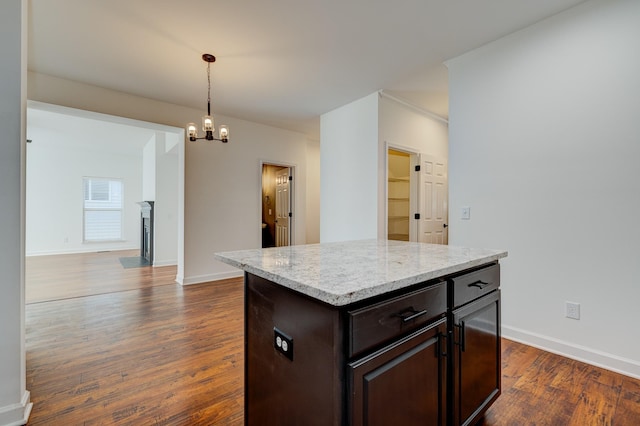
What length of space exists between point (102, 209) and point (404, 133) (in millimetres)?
8429

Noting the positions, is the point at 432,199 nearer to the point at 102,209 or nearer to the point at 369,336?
the point at 369,336

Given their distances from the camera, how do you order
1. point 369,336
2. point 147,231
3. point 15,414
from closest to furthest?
point 369,336
point 15,414
point 147,231

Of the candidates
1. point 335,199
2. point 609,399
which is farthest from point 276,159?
point 609,399

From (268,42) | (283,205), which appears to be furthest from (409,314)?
(283,205)

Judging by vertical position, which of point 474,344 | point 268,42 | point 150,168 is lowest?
point 474,344

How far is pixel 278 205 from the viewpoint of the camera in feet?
21.9

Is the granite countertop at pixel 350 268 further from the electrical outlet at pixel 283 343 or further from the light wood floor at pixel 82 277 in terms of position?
the light wood floor at pixel 82 277

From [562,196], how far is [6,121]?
12.3 ft

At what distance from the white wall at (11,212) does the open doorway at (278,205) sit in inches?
163

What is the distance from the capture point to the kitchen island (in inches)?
34.3

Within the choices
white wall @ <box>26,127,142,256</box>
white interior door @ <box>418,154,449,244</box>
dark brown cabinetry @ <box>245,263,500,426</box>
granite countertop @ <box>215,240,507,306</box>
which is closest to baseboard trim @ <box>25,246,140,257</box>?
white wall @ <box>26,127,142,256</box>

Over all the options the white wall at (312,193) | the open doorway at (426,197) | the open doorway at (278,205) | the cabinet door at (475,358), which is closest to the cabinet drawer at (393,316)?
the cabinet door at (475,358)

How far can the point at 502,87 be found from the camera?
2.67 meters

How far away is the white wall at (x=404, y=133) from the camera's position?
12.9 feet
